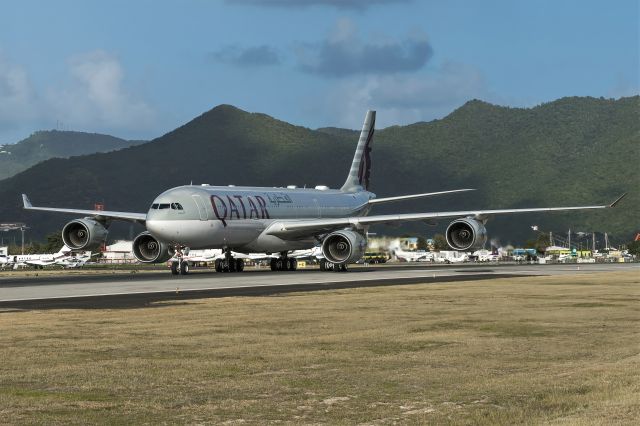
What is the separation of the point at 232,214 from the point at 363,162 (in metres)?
24.5

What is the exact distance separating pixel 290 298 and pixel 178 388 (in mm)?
20882

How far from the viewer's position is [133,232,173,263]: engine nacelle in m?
63.6

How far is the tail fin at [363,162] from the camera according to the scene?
3263 inches

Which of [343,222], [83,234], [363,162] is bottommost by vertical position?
[83,234]

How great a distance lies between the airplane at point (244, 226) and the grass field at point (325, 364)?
2744 cm

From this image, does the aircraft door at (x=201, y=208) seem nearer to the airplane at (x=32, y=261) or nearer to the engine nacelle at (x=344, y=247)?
the engine nacelle at (x=344, y=247)

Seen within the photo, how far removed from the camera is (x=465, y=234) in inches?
2375

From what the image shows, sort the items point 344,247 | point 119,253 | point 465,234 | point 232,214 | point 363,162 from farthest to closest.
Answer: point 119,253
point 363,162
point 344,247
point 232,214
point 465,234

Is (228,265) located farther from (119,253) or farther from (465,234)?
(119,253)

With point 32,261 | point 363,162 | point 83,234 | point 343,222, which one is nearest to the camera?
point 83,234

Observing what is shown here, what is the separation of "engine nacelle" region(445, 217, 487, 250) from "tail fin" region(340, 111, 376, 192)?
22.3 meters

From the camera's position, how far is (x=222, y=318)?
27.4m

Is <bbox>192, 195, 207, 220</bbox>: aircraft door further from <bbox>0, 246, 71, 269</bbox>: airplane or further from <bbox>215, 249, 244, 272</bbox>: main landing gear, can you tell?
<bbox>0, 246, 71, 269</bbox>: airplane

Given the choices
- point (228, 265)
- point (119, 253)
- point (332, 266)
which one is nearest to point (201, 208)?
point (228, 265)
